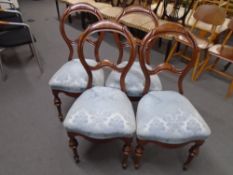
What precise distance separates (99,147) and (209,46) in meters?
1.60

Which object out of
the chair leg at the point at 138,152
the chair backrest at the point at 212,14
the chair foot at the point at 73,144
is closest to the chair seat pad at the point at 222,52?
the chair backrest at the point at 212,14

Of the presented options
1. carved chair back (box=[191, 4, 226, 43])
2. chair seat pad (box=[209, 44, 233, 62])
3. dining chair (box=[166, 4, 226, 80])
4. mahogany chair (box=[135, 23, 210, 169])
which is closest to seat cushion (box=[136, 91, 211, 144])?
mahogany chair (box=[135, 23, 210, 169])

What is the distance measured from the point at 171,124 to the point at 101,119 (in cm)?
42

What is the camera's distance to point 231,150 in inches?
59.6

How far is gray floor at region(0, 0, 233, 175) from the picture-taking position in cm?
138

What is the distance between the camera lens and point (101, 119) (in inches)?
44.8

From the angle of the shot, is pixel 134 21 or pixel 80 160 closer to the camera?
pixel 80 160

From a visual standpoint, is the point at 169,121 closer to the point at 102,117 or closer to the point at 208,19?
the point at 102,117

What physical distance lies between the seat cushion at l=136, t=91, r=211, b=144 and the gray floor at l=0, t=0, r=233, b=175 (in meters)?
0.40

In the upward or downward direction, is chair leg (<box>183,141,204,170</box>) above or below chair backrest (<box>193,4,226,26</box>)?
below

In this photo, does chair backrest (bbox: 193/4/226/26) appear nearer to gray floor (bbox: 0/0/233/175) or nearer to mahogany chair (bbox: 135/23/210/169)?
gray floor (bbox: 0/0/233/175)

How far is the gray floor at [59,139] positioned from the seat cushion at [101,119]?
40 centimetres

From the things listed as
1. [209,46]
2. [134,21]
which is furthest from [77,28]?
[209,46]

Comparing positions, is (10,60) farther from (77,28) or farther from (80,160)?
(80,160)
